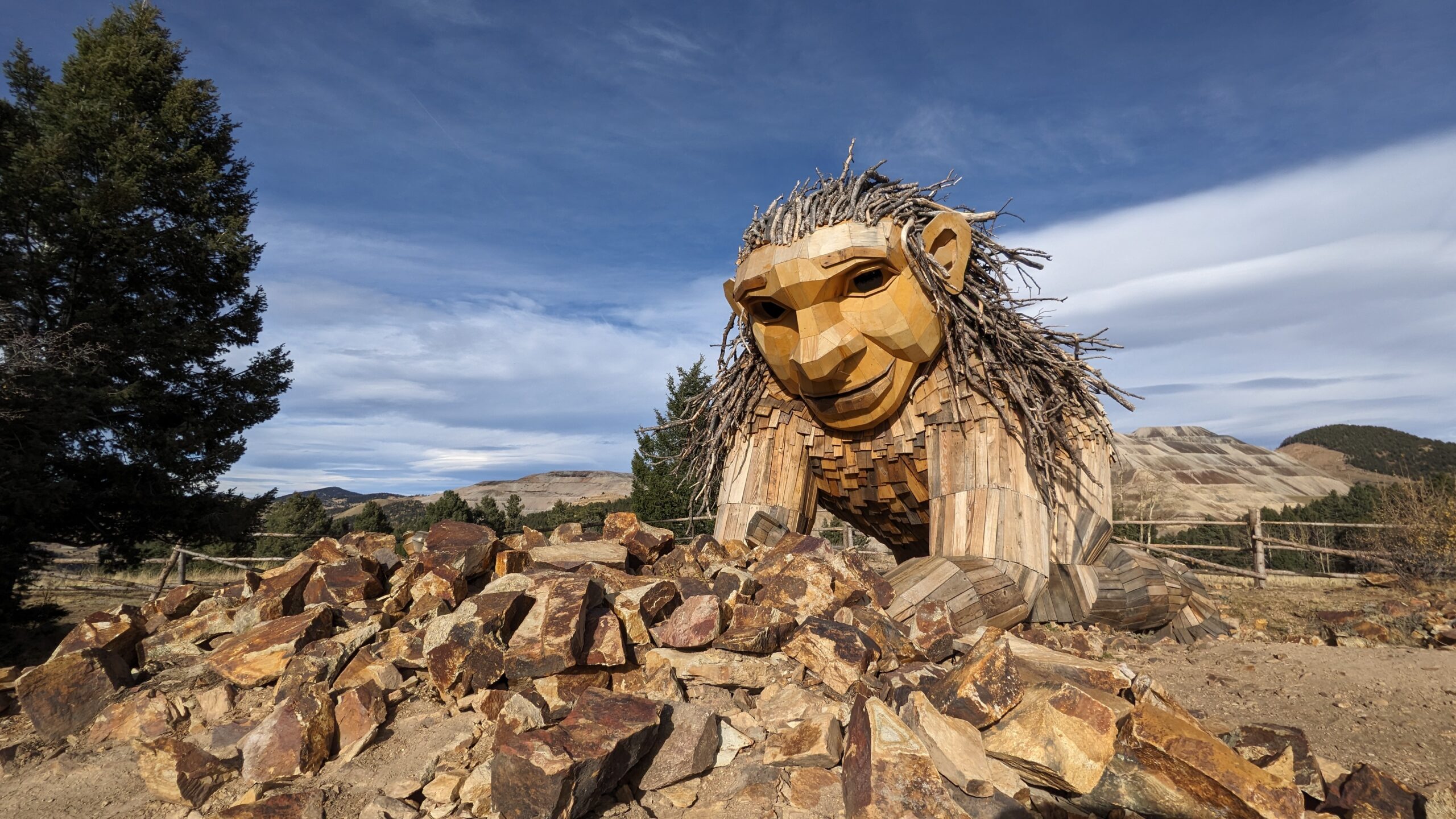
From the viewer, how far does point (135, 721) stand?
241 cm

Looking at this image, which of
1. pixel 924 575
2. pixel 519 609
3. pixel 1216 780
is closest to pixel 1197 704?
pixel 924 575

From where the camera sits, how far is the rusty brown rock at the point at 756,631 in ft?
8.03

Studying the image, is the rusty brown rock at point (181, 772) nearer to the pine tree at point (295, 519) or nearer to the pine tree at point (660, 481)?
the pine tree at point (660, 481)

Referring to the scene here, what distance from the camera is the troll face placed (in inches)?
147

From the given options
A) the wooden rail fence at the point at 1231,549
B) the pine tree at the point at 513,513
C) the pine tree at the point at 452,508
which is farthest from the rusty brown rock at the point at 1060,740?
the pine tree at the point at 513,513

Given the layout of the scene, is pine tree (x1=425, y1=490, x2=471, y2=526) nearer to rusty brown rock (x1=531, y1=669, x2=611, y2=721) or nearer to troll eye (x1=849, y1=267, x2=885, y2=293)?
troll eye (x1=849, y1=267, x2=885, y2=293)

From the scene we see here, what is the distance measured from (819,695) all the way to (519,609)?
1.14m

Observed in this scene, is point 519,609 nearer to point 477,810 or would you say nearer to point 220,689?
point 477,810

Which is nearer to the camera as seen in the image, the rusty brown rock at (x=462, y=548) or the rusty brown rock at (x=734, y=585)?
the rusty brown rock at (x=734, y=585)

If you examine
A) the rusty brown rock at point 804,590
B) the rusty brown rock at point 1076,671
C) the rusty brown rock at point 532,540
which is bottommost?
the rusty brown rock at point 1076,671

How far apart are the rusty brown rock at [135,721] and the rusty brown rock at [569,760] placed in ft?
4.81

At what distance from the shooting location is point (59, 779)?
220 centimetres

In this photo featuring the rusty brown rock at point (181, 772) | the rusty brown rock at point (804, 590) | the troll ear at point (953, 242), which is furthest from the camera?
the troll ear at point (953, 242)

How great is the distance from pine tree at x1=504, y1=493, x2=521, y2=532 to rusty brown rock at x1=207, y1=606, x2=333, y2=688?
16.1 meters
